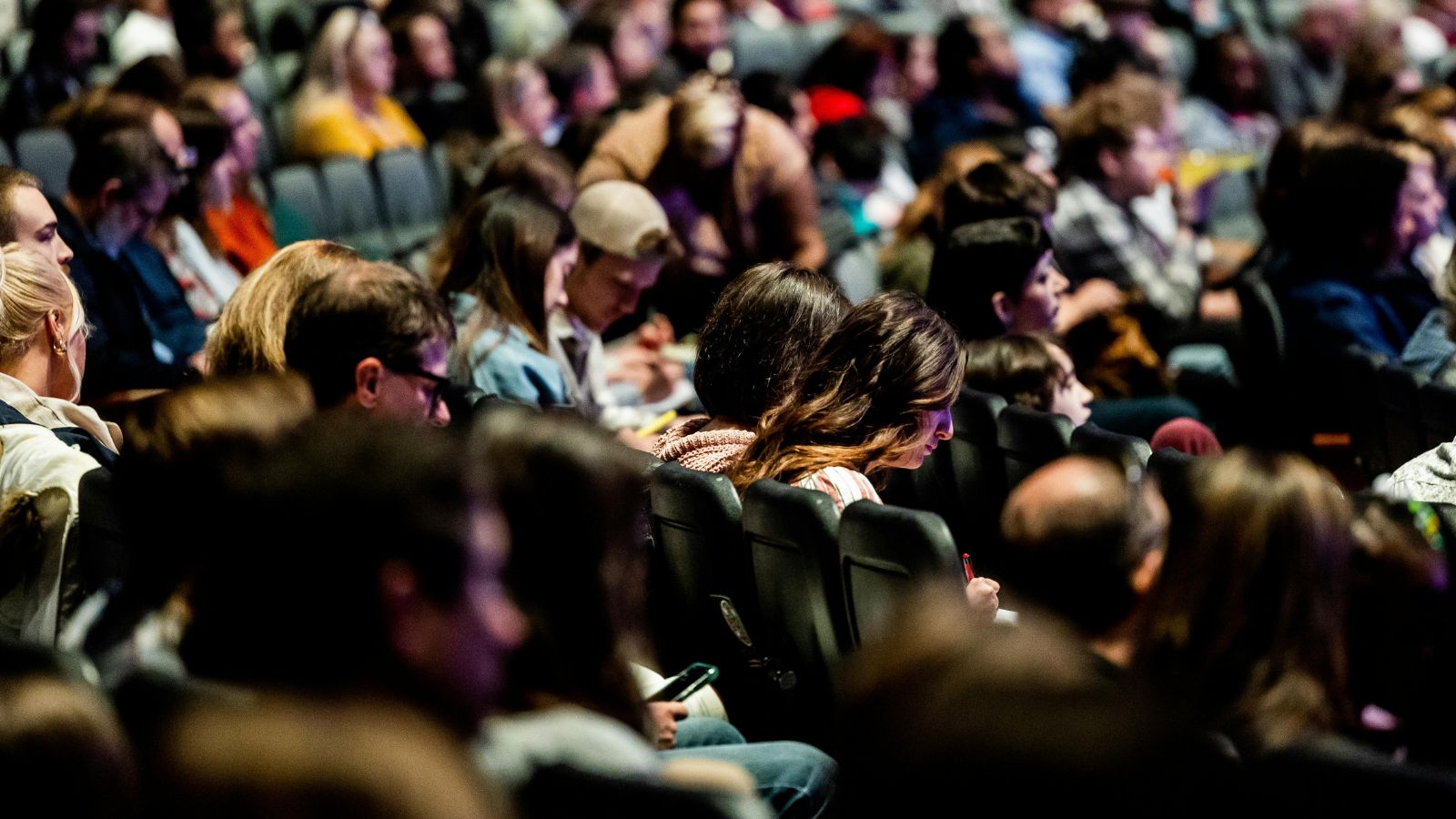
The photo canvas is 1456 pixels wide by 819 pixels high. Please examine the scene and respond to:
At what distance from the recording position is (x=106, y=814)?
138 cm

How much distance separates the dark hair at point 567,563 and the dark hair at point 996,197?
2.47 metres

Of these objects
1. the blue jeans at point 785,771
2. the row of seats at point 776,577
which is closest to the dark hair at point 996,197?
the row of seats at point 776,577

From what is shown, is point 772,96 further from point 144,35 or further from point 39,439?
point 39,439

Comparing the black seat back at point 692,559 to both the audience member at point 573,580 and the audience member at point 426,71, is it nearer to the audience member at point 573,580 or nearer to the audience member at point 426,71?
the audience member at point 573,580

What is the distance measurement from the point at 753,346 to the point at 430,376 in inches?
22.5

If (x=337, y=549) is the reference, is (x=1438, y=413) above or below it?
below

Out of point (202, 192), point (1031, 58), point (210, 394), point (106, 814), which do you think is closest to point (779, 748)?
point (210, 394)

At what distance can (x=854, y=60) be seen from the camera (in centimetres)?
689

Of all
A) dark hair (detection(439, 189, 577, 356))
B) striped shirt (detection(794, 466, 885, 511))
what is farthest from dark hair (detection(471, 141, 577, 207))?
striped shirt (detection(794, 466, 885, 511))

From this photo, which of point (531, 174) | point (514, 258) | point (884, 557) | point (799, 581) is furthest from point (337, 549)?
point (531, 174)

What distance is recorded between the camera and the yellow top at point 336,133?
5938mm

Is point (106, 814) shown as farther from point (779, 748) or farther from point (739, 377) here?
point (739, 377)

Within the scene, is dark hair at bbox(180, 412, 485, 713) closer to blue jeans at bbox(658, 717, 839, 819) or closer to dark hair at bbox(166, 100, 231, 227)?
blue jeans at bbox(658, 717, 839, 819)

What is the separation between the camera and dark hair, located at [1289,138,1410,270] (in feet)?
13.5
